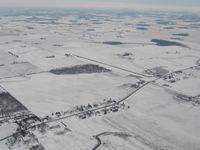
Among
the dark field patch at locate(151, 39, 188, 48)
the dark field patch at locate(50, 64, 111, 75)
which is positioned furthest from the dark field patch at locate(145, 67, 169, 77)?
the dark field patch at locate(151, 39, 188, 48)

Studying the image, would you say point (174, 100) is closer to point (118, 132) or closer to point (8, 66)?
point (118, 132)

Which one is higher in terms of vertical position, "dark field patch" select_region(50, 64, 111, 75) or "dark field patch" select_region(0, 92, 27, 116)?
"dark field patch" select_region(50, 64, 111, 75)

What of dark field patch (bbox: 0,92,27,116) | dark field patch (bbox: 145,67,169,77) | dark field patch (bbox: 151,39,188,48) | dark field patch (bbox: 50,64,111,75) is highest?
dark field patch (bbox: 151,39,188,48)

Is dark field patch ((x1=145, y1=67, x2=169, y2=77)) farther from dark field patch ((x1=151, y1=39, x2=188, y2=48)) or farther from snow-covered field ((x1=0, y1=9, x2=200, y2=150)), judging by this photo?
dark field patch ((x1=151, y1=39, x2=188, y2=48))

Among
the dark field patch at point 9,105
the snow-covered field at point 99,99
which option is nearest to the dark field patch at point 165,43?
the snow-covered field at point 99,99

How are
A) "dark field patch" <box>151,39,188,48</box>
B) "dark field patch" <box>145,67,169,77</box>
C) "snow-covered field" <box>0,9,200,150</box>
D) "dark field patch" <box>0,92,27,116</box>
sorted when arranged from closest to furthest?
"snow-covered field" <box>0,9,200,150</box>, "dark field patch" <box>0,92,27,116</box>, "dark field patch" <box>145,67,169,77</box>, "dark field patch" <box>151,39,188,48</box>

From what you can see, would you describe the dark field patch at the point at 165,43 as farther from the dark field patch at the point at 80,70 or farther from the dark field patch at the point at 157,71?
the dark field patch at the point at 80,70
